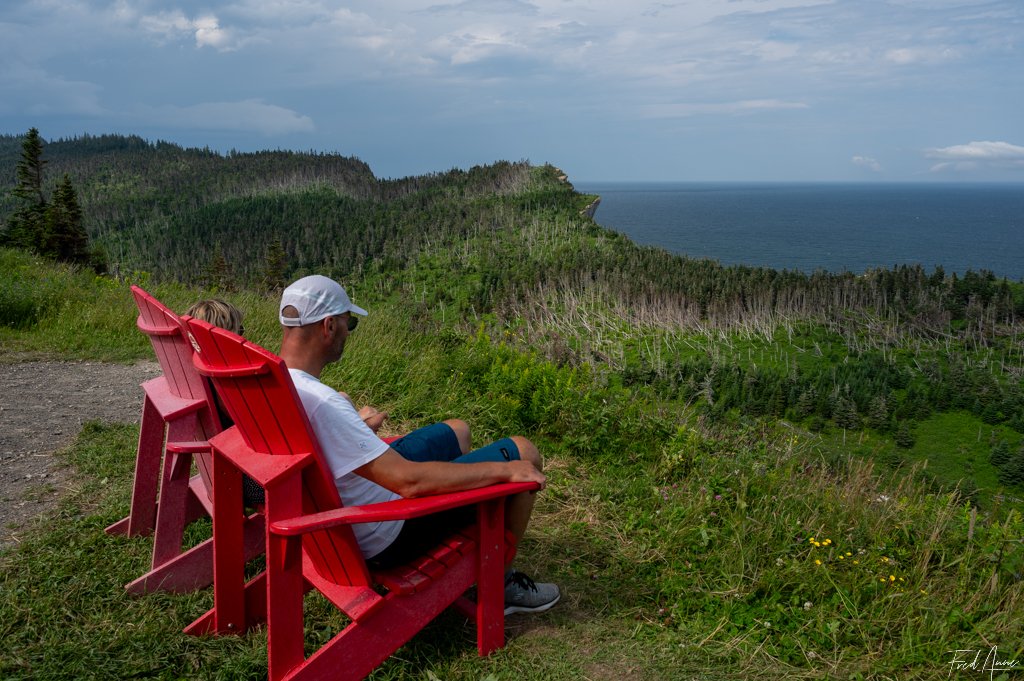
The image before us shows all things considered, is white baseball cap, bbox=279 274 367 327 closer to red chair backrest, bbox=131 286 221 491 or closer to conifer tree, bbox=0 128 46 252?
red chair backrest, bbox=131 286 221 491

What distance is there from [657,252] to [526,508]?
4251cm

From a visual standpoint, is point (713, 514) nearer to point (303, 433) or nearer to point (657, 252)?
point (303, 433)

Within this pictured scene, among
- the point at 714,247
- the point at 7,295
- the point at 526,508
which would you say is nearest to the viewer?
the point at 526,508

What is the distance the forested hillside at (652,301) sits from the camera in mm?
25969

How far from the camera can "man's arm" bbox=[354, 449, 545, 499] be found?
92.8 inches

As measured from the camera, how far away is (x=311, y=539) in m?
2.43

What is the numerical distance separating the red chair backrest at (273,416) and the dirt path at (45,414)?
2.11 meters

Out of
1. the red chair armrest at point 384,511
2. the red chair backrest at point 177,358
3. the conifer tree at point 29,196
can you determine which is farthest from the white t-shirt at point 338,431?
the conifer tree at point 29,196

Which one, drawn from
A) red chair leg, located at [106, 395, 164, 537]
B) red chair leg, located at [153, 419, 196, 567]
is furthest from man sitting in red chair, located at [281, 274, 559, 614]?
red chair leg, located at [106, 395, 164, 537]

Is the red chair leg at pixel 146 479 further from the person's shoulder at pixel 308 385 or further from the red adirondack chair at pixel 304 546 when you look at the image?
the person's shoulder at pixel 308 385

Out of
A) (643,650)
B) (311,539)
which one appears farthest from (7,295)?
(643,650)

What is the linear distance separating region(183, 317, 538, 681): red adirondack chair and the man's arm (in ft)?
0.13

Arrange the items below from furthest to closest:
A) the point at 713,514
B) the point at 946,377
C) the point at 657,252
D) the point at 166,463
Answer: the point at 657,252 → the point at 946,377 → the point at 713,514 → the point at 166,463

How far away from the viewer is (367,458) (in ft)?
7.64
